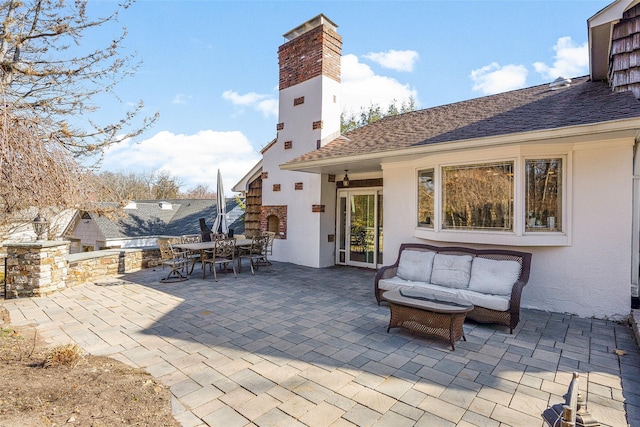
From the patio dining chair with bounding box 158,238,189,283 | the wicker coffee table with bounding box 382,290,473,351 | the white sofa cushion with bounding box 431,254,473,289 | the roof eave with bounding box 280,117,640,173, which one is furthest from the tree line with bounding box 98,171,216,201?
the wicker coffee table with bounding box 382,290,473,351

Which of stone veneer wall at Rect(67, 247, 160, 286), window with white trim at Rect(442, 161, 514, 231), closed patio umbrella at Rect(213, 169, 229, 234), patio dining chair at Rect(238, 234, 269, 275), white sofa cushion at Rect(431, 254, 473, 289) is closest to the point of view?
white sofa cushion at Rect(431, 254, 473, 289)

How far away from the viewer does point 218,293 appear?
635 centimetres

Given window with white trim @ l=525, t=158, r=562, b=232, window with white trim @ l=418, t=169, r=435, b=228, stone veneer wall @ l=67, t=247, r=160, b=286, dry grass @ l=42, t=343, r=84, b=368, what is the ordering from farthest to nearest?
1. stone veneer wall @ l=67, t=247, r=160, b=286
2. window with white trim @ l=418, t=169, r=435, b=228
3. window with white trim @ l=525, t=158, r=562, b=232
4. dry grass @ l=42, t=343, r=84, b=368

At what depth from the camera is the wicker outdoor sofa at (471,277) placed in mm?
4434

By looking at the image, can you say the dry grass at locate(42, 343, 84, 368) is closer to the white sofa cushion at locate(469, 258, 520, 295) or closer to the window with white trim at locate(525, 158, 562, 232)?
the white sofa cushion at locate(469, 258, 520, 295)

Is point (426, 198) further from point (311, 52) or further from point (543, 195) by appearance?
point (311, 52)

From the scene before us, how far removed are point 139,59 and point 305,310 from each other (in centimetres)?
629

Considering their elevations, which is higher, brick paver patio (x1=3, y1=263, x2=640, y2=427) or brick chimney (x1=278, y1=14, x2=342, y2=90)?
brick chimney (x1=278, y1=14, x2=342, y2=90)

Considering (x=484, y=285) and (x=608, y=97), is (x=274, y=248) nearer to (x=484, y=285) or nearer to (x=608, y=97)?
(x=484, y=285)

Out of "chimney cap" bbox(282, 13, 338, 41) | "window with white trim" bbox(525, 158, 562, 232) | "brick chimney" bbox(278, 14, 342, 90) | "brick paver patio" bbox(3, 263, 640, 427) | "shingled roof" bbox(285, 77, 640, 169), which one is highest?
"chimney cap" bbox(282, 13, 338, 41)

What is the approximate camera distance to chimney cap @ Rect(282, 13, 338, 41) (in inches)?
375

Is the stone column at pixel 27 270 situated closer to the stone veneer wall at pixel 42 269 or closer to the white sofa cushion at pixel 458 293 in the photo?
the stone veneer wall at pixel 42 269

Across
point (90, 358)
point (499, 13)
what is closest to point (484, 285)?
point (90, 358)

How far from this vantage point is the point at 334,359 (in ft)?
11.4
